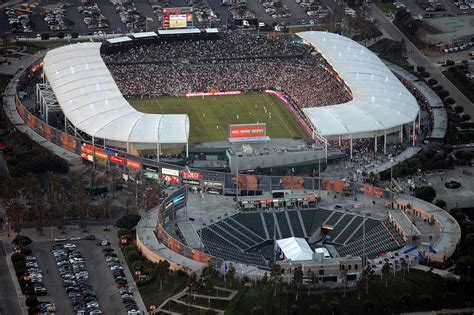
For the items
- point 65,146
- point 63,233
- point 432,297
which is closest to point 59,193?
point 63,233

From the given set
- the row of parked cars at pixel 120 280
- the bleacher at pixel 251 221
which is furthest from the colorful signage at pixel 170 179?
the row of parked cars at pixel 120 280

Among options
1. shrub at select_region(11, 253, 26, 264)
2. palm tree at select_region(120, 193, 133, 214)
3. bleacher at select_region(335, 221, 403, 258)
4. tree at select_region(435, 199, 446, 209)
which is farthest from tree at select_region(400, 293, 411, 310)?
shrub at select_region(11, 253, 26, 264)

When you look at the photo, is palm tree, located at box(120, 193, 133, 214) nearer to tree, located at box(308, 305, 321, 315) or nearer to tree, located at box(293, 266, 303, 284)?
tree, located at box(293, 266, 303, 284)

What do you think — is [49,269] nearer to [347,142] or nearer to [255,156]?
[255,156]

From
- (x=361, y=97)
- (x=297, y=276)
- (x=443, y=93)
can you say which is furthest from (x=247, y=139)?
(x=297, y=276)

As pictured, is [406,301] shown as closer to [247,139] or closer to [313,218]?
[313,218]

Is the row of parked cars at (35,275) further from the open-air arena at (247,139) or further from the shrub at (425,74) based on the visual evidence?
the shrub at (425,74)

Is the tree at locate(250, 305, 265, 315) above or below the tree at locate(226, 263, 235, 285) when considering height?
below
